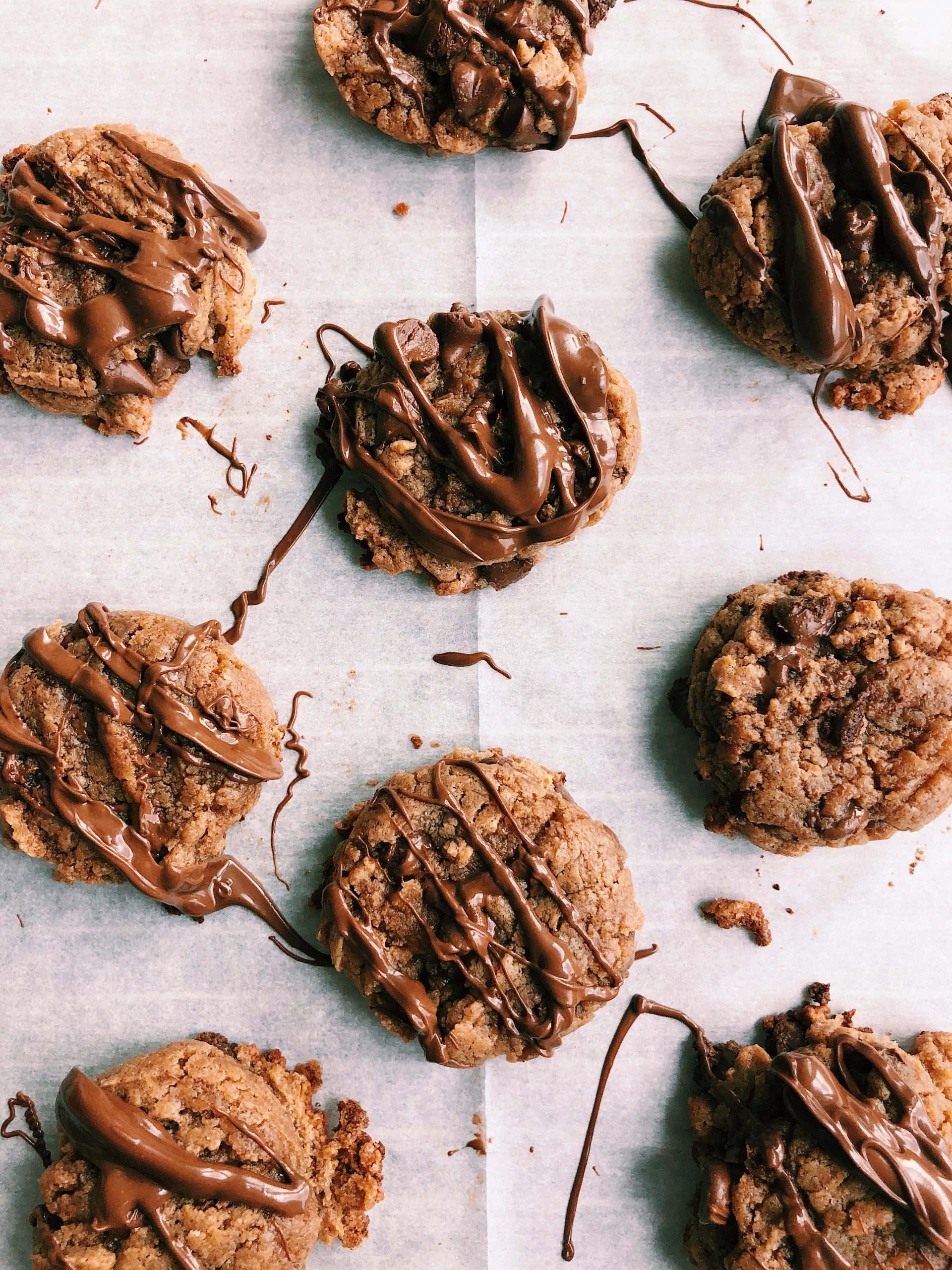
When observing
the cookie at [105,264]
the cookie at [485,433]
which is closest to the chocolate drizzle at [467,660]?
the cookie at [485,433]

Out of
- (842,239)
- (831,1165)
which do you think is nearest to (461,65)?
(842,239)

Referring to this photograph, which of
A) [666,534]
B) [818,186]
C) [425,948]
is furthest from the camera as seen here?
[666,534]

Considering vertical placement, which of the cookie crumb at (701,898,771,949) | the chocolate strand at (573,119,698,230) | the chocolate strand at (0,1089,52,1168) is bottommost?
the chocolate strand at (0,1089,52,1168)

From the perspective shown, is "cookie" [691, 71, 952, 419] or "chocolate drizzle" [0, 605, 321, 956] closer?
"chocolate drizzle" [0, 605, 321, 956]

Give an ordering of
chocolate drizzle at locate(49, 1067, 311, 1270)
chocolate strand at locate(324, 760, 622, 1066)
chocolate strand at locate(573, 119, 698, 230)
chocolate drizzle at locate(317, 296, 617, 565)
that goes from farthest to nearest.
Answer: chocolate strand at locate(573, 119, 698, 230) < chocolate drizzle at locate(317, 296, 617, 565) < chocolate strand at locate(324, 760, 622, 1066) < chocolate drizzle at locate(49, 1067, 311, 1270)

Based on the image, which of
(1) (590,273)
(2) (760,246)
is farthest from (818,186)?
(1) (590,273)

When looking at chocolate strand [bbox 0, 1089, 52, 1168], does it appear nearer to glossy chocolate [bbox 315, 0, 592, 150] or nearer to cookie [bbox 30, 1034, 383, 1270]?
cookie [bbox 30, 1034, 383, 1270]

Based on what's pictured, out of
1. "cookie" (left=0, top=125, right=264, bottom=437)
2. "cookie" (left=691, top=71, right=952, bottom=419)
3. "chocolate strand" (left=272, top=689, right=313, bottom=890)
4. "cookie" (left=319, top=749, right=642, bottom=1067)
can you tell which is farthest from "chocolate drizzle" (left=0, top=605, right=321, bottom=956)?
"cookie" (left=691, top=71, right=952, bottom=419)

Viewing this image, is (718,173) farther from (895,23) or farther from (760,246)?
(895,23)
